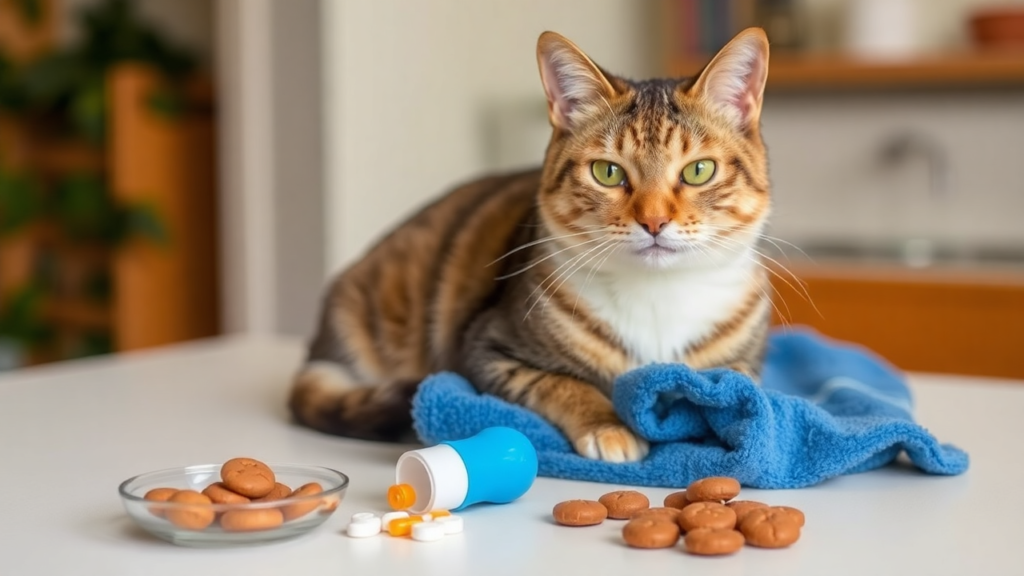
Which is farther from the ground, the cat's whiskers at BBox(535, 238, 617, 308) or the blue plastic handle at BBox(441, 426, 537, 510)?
the cat's whiskers at BBox(535, 238, 617, 308)

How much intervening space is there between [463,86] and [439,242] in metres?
1.78

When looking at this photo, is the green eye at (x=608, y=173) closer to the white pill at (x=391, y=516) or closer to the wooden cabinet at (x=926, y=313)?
the white pill at (x=391, y=516)

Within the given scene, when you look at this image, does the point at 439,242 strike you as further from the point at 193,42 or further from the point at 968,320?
the point at 193,42

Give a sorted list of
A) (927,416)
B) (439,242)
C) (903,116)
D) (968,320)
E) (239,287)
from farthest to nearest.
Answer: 1. (903,116)
2. (239,287)
3. (968,320)
4. (439,242)
5. (927,416)

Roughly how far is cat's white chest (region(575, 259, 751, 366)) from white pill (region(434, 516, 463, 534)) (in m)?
0.44

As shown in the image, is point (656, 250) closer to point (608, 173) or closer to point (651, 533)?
point (608, 173)

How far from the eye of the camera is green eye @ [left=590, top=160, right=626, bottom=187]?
128cm

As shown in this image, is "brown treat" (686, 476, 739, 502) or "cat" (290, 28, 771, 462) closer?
"brown treat" (686, 476, 739, 502)

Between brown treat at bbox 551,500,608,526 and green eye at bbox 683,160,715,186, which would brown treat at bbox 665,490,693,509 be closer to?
brown treat at bbox 551,500,608,526

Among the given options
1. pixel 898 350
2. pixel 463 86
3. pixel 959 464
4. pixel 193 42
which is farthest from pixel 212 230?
pixel 959 464

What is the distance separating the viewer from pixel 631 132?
128 cm

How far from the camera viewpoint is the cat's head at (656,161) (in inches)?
49.2

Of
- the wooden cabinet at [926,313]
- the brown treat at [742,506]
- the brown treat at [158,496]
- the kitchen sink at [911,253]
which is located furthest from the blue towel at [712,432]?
the kitchen sink at [911,253]

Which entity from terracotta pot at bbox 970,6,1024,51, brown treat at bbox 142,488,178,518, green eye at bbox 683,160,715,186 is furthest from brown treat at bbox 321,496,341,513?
terracotta pot at bbox 970,6,1024,51
